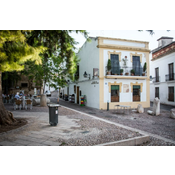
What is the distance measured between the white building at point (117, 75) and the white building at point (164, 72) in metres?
5.47

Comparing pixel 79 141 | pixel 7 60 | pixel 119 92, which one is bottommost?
pixel 79 141

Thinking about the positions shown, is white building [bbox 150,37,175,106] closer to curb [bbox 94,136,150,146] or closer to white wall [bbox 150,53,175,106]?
white wall [bbox 150,53,175,106]

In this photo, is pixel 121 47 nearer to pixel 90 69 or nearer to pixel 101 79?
pixel 101 79

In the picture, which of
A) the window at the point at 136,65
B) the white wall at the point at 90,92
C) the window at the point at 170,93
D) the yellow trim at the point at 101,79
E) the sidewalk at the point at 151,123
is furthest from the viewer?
the window at the point at 170,93

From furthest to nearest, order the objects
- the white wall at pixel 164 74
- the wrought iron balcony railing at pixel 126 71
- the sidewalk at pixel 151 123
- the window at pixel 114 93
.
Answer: the white wall at pixel 164 74, the window at pixel 114 93, the wrought iron balcony railing at pixel 126 71, the sidewalk at pixel 151 123

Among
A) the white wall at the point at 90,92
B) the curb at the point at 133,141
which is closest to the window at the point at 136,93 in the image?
the white wall at the point at 90,92

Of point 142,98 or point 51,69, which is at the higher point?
point 51,69

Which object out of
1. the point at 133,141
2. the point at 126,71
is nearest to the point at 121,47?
the point at 126,71

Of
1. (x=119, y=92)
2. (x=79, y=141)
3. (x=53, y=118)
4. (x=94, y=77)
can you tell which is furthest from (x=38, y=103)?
(x=79, y=141)

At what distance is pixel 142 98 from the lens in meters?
15.2

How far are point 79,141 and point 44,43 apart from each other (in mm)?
→ 3728

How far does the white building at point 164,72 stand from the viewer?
18625mm

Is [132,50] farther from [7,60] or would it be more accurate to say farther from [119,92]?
[7,60]

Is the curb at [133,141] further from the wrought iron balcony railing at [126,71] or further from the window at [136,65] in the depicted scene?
the window at [136,65]
